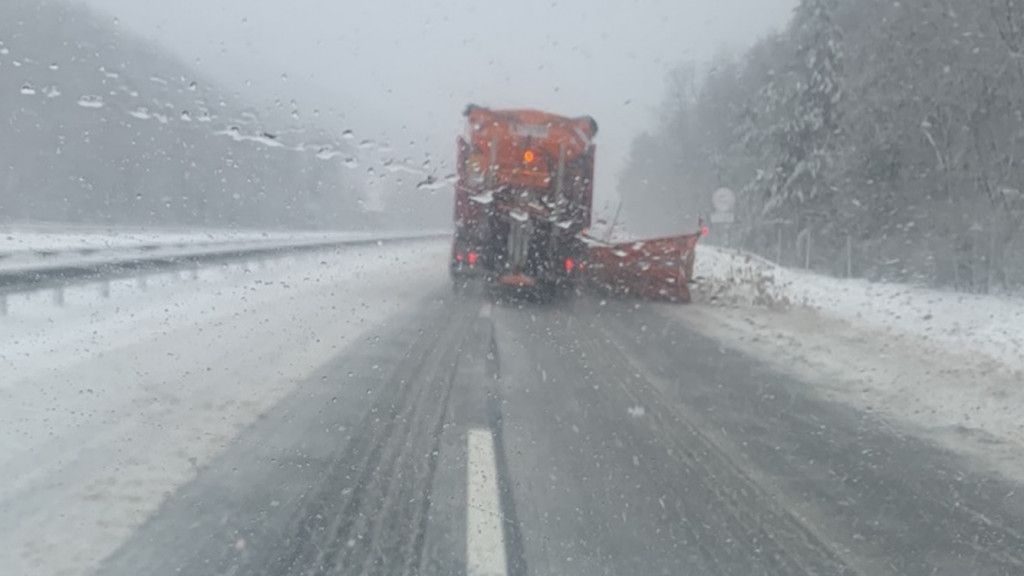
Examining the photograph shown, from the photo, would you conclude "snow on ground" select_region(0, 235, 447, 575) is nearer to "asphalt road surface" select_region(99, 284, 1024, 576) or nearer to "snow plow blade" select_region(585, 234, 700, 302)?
"asphalt road surface" select_region(99, 284, 1024, 576)

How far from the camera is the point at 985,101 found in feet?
67.2

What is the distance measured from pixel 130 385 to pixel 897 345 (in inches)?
370

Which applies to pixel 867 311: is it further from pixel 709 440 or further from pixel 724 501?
pixel 724 501

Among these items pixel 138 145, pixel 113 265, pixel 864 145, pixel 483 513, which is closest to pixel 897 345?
pixel 483 513

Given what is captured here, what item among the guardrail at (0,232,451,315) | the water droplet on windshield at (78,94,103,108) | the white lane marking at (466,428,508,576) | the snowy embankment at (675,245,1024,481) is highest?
the water droplet on windshield at (78,94,103,108)

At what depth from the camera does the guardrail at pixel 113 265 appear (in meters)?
11.6

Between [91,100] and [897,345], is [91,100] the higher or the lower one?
the higher one

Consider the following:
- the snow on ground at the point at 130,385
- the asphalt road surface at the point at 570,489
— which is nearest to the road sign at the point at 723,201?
the snow on ground at the point at 130,385

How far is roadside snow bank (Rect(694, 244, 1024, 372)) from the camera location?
13.1 metres

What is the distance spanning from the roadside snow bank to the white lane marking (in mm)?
6973

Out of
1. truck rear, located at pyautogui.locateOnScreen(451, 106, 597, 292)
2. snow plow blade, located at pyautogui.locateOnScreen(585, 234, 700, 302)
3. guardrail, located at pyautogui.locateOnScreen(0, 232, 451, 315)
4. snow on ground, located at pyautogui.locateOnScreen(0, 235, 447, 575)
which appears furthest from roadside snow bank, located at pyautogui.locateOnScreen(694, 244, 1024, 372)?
guardrail, located at pyautogui.locateOnScreen(0, 232, 451, 315)

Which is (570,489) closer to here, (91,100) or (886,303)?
(91,100)

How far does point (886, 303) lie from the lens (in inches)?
736

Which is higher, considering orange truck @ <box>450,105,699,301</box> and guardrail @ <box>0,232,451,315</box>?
orange truck @ <box>450,105,699,301</box>
